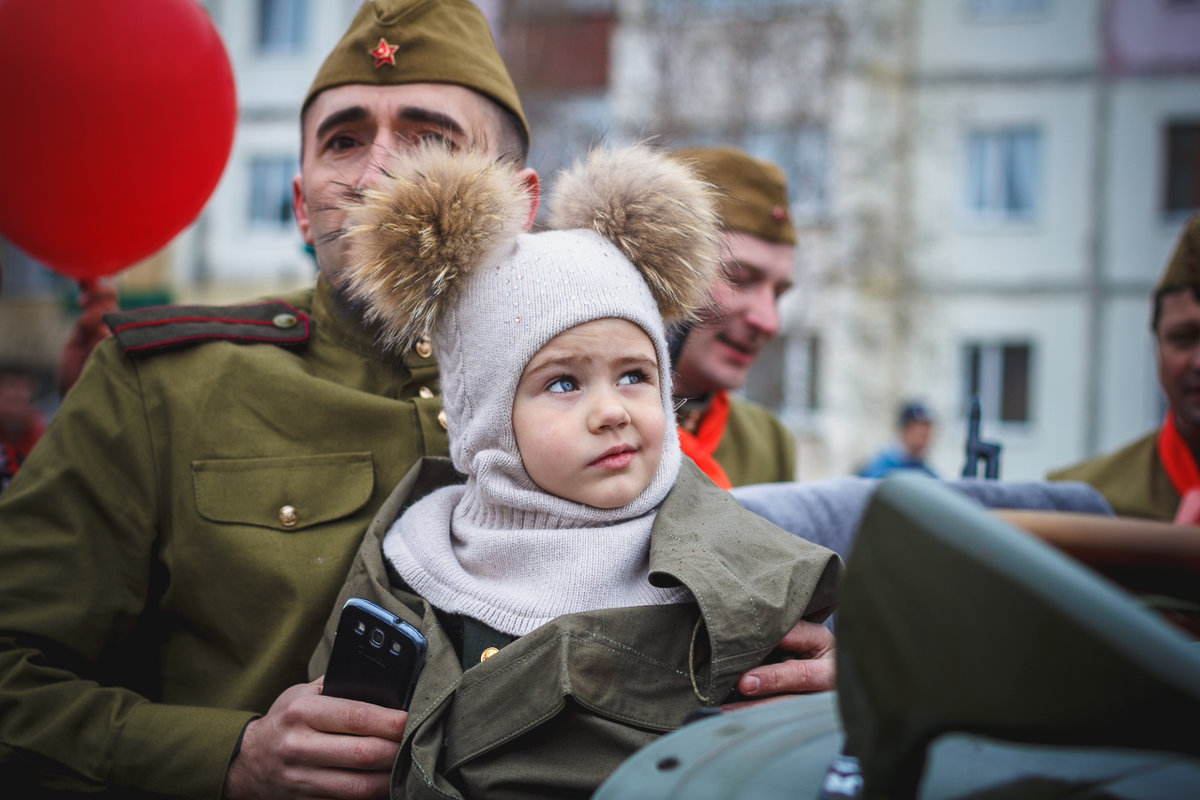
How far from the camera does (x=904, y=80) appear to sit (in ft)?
51.8

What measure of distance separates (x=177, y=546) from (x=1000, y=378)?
51.6ft

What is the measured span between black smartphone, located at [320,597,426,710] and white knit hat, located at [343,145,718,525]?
0.31m

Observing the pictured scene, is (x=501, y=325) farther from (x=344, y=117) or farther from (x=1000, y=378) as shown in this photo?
(x=1000, y=378)

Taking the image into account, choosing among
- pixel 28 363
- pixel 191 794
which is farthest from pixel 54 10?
pixel 28 363

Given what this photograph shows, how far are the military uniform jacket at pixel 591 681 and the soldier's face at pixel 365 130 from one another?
43.6 inches

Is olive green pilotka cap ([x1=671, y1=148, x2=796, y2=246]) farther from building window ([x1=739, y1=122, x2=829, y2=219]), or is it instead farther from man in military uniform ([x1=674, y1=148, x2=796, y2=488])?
building window ([x1=739, y1=122, x2=829, y2=219])

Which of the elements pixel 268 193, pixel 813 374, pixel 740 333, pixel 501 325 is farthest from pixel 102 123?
pixel 268 193

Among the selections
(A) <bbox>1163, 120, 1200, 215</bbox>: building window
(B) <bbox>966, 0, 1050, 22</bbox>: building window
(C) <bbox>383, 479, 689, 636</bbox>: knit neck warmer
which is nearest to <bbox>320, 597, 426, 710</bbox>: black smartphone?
(C) <bbox>383, 479, 689, 636</bbox>: knit neck warmer

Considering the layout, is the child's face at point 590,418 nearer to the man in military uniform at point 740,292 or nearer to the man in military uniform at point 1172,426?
the man in military uniform at point 740,292

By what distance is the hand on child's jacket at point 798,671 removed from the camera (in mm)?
1637

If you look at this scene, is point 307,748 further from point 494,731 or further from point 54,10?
point 54,10

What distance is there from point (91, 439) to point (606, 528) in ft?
3.75

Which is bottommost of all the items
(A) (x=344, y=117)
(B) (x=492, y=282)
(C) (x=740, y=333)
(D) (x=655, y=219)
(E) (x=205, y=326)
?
(C) (x=740, y=333)

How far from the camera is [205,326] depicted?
2311 mm
